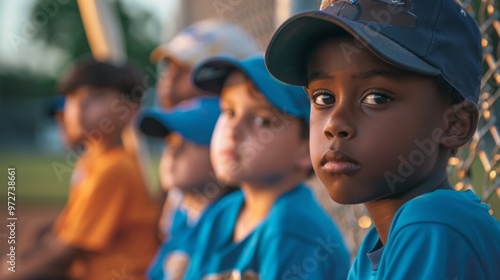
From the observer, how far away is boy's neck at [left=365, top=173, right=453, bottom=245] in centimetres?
142

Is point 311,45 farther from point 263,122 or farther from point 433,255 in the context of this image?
point 263,122

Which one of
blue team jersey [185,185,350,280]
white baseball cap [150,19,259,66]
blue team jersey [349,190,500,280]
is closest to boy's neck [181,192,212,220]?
white baseball cap [150,19,259,66]

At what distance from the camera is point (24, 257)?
4.00m

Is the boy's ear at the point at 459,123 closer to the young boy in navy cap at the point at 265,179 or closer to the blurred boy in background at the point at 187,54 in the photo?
the young boy in navy cap at the point at 265,179

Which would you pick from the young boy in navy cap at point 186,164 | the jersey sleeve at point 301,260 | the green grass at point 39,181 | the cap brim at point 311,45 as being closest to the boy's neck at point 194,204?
the young boy in navy cap at point 186,164

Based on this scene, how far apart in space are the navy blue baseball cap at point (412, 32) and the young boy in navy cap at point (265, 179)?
76 centimetres

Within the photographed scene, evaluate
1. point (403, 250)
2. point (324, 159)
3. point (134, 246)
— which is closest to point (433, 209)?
point (403, 250)

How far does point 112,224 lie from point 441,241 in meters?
2.58

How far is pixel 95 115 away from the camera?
390 centimetres

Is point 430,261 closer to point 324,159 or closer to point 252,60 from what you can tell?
Answer: point 324,159

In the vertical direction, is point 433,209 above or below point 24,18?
above

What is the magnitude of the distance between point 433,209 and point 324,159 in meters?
0.21

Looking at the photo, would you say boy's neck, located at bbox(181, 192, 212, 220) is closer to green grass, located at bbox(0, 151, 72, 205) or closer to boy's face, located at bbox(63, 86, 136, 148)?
boy's face, located at bbox(63, 86, 136, 148)

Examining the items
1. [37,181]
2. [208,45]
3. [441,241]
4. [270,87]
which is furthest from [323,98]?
[37,181]
